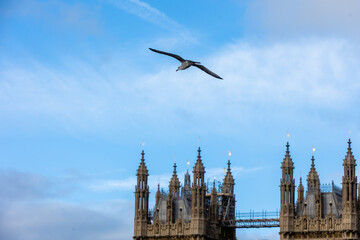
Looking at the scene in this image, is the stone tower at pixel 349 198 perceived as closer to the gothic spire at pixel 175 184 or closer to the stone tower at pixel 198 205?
the stone tower at pixel 198 205

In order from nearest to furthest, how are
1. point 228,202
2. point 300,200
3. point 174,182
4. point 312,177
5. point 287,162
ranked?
point 287,162
point 300,200
point 312,177
point 228,202
point 174,182

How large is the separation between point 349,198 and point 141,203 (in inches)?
1258

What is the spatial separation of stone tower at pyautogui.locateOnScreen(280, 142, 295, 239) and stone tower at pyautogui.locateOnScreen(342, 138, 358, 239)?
24.7 ft

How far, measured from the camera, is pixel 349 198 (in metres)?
133

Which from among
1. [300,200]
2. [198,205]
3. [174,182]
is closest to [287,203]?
[300,200]

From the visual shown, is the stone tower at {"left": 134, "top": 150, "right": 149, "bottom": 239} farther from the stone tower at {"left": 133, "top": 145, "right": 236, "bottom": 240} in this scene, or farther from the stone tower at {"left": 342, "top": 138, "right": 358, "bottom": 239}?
the stone tower at {"left": 342, "top": 138, "right": 358, "bottom": 239}

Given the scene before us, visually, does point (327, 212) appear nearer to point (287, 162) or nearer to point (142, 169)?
point (287, 162)

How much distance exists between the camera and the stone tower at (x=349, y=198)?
132m

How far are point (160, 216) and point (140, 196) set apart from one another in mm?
4417

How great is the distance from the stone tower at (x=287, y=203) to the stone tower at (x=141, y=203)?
21383 mm

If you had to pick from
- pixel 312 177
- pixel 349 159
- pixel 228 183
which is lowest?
pixel 228 183

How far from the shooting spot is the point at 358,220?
5266 inches

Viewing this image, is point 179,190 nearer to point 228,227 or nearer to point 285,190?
point 228,227

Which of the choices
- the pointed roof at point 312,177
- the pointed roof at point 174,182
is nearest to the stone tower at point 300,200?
the pointed roof at point 312,177
